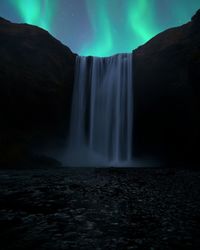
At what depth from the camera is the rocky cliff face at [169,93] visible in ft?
114

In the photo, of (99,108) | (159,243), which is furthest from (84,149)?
(159,243)

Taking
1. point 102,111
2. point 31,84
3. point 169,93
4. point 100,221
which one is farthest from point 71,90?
point 100,221

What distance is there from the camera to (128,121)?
39562 millimetres

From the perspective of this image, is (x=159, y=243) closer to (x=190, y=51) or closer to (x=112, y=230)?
(x=112, y=230)

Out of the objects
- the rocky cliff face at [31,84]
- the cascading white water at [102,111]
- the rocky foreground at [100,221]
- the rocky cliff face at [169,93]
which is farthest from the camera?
the cascading white water at [102,111]

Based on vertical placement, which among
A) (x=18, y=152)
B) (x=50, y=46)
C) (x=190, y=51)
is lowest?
(x=18, y=152)

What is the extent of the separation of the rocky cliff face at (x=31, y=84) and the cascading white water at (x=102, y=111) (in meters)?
2.22

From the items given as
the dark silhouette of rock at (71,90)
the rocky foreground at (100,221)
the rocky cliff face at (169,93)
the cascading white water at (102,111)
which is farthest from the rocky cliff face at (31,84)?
the rocky foreground at (100,221)

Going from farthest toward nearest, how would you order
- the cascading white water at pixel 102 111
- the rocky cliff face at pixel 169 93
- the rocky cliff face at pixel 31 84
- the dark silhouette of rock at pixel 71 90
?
the cascading white water at pixel 102 111
the rocky cliff face at pixel 31 84
the dark silhouette of rock at pixel 71 90
the rocky cliff face at pixel 169 93

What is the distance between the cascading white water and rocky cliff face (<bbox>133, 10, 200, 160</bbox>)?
2.08 m

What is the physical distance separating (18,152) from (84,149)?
1219cm

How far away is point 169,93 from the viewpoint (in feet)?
121

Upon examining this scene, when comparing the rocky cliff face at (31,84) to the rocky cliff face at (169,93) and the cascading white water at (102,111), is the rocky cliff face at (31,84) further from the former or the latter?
the rocky cliff face at (169,93)

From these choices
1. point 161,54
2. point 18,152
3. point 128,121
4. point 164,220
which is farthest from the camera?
point 128,121
